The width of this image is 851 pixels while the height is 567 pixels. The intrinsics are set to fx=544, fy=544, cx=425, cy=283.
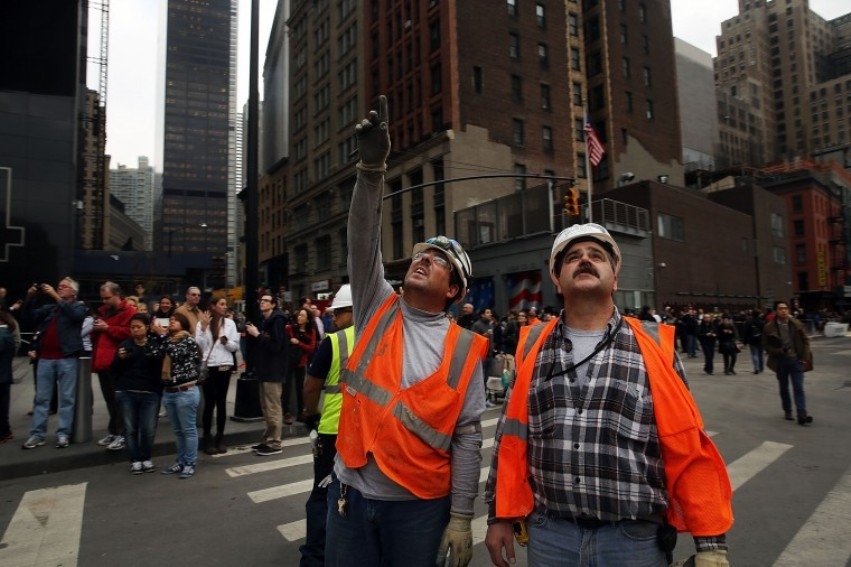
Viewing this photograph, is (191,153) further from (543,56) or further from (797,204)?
Answer: (797,204)

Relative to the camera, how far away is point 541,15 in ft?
145

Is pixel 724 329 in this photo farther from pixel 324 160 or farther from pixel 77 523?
pixel 324 160

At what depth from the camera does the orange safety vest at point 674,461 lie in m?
1.90

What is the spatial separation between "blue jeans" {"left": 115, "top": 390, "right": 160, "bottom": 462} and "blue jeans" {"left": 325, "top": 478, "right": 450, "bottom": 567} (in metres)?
5.37

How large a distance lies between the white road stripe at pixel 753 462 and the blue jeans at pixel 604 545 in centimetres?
478

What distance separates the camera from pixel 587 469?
1966 millimetres

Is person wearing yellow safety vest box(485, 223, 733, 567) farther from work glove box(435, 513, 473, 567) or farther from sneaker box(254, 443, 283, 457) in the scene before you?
sneaker box(254, 443, 283, 457)

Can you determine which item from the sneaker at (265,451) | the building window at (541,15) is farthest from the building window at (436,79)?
the sneaker at (265,451)

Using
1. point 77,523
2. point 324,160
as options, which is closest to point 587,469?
point 77,523

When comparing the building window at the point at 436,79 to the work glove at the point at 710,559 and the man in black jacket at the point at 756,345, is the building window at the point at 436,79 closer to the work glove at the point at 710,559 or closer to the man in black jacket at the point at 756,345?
the man in black jacket at the point at 756,345

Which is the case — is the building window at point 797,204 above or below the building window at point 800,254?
above

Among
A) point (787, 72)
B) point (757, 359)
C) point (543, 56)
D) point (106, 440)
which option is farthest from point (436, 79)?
point (787, 72)

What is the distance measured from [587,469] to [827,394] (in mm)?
13601

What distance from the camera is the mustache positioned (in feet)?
7.29
